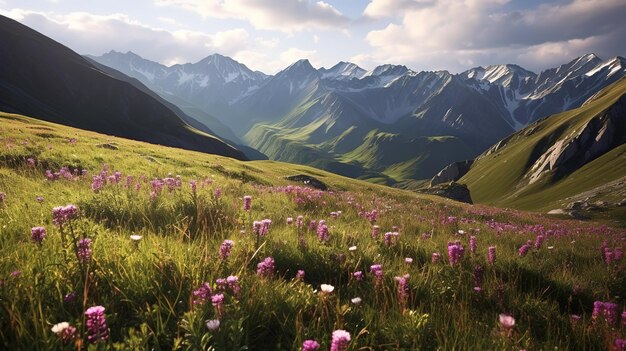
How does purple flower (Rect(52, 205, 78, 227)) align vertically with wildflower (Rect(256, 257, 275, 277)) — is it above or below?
above

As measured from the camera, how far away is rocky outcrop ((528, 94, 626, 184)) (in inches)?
7298

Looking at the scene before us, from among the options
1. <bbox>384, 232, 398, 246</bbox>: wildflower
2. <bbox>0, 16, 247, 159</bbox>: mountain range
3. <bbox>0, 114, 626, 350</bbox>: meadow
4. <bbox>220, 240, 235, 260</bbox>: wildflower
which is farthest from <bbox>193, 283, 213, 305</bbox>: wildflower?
<bbox>0, 16, 247, 159</bbox>: mountain range

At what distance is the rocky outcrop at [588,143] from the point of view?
18538 cm

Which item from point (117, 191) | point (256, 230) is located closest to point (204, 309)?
point (256, 230)

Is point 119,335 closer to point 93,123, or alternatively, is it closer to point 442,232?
point 442,232

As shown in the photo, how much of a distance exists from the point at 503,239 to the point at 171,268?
30.8ft

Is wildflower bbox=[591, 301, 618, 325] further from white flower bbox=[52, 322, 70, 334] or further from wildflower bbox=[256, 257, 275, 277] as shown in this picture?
white flower bbox=[52, 322, 70, 334]

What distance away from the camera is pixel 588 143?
190 metres

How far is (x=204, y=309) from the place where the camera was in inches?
124

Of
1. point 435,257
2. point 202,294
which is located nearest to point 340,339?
point 202,294

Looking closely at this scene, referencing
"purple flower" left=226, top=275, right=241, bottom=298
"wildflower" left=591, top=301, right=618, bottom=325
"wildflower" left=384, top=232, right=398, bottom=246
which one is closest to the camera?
"purple flower" left=226, top=275, right=241, bottom=298

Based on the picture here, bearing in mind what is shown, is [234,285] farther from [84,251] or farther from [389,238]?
[389,238]

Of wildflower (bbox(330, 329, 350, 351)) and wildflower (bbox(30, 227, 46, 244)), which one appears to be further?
wildflower (bbox(30, 227, 46, 244))

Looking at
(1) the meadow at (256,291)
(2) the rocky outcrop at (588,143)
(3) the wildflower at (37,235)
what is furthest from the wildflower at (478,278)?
(2) the rocky outcrop at (588,143)
